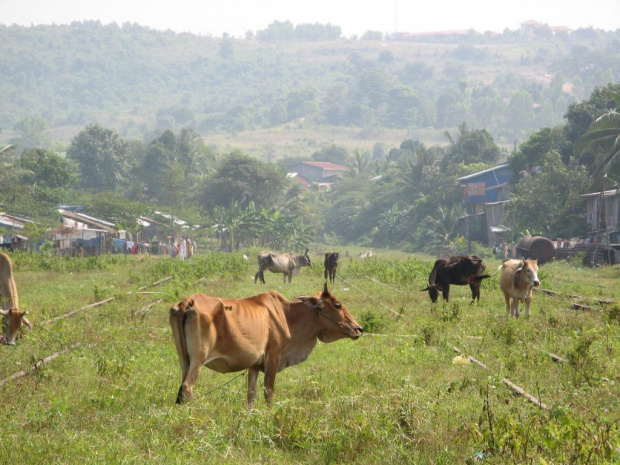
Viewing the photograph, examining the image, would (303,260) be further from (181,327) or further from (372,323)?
(181,327)

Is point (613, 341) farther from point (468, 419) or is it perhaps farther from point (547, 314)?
point (468, 419)

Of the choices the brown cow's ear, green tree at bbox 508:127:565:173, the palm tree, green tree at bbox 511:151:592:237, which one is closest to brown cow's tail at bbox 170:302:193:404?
the brown cow's ear

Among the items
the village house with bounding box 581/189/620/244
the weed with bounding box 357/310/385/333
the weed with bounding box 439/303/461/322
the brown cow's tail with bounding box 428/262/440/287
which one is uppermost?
the weed with bounding box 357/310/385/333

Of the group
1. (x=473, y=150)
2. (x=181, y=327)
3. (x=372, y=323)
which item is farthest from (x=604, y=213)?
(x=473, y=150)

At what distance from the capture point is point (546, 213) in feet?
158

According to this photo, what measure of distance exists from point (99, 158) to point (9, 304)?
241ft

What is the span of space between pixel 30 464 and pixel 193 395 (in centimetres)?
221

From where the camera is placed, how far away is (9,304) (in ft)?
47.3

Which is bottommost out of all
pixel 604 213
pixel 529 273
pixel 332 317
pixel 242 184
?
pixel 242 184

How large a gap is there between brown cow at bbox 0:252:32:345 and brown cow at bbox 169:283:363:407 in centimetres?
544

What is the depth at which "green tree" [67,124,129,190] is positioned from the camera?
86.0 m

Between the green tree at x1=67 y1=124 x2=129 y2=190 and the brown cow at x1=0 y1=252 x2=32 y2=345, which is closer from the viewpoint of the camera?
the brown cow at x1=0 y1=252 x2=32 y2=345

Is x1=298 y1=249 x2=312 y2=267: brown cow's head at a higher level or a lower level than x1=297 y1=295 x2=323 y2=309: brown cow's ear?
lower

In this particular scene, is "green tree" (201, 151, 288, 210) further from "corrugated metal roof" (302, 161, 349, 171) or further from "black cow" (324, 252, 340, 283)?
"corrugated metal roof" (302, 161, 349, 171)
